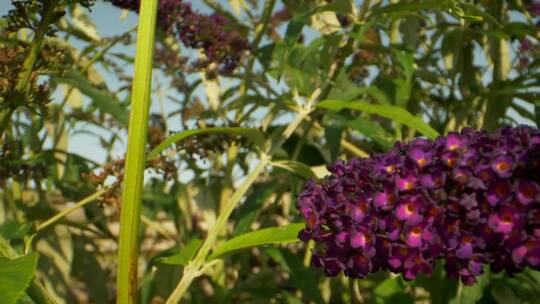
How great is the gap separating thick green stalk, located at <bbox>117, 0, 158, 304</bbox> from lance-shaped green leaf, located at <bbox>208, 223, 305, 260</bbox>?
234 millimetres

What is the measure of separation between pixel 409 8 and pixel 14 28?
85 cm

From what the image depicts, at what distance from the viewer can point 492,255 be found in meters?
1.02

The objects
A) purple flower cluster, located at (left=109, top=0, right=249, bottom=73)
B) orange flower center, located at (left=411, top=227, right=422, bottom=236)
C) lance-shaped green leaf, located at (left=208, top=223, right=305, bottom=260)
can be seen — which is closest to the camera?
orange flower center, located at (left=411, top=227, right=422, bottom=236)

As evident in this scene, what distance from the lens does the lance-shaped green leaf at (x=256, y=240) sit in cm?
128

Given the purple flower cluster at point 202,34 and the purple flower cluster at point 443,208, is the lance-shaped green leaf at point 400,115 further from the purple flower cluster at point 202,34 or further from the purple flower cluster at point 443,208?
the purple flower cluster at point 202,34

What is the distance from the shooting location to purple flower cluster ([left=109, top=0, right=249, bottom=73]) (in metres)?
1.98

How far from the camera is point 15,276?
93 cm

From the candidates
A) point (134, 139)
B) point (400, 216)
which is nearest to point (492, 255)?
point (400, 216)

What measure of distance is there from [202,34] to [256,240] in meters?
0.87

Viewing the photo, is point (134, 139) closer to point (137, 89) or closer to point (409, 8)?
point (137, 89)

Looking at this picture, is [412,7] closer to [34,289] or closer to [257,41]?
[257,41]

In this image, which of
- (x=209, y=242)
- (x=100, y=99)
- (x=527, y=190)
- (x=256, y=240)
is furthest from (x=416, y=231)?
(x=100, y=99)

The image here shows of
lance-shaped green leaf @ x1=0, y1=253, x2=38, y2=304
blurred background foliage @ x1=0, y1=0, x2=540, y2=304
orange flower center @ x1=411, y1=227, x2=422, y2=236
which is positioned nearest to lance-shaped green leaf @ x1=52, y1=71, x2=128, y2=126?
blurred background foliage @ x1=0, y1=0, x2=540, y2=304

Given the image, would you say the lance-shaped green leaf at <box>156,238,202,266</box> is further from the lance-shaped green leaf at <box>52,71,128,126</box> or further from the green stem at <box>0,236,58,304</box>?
the lance-shaped green leaf at <box>52,71,128,126</box>
